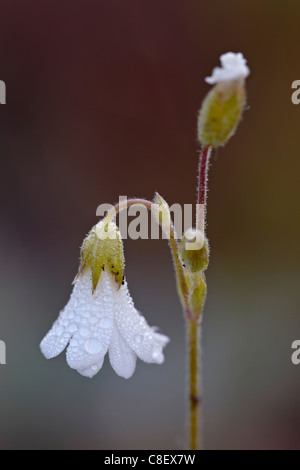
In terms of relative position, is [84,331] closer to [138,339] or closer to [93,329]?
[93,329]

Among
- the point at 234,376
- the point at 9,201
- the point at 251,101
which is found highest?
the point at 251,101

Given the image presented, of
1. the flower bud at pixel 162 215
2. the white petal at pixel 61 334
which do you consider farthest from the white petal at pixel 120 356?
the flower bud at pixel 162 215

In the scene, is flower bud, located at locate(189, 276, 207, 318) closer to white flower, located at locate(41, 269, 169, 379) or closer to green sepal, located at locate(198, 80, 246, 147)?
white flower, located at locate(41, 269, 169, 379)

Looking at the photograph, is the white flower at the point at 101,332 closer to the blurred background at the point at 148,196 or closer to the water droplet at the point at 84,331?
the water droplet at the point at 84,331

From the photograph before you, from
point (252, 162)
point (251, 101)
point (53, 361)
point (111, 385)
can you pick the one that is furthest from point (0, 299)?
point (251, 101)

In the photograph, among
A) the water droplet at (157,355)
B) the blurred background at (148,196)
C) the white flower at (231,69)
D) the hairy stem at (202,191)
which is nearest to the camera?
the white flower at (231,69)

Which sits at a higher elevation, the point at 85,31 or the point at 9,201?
the point at 85,31

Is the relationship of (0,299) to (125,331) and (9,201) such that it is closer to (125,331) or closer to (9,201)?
(9,201)
